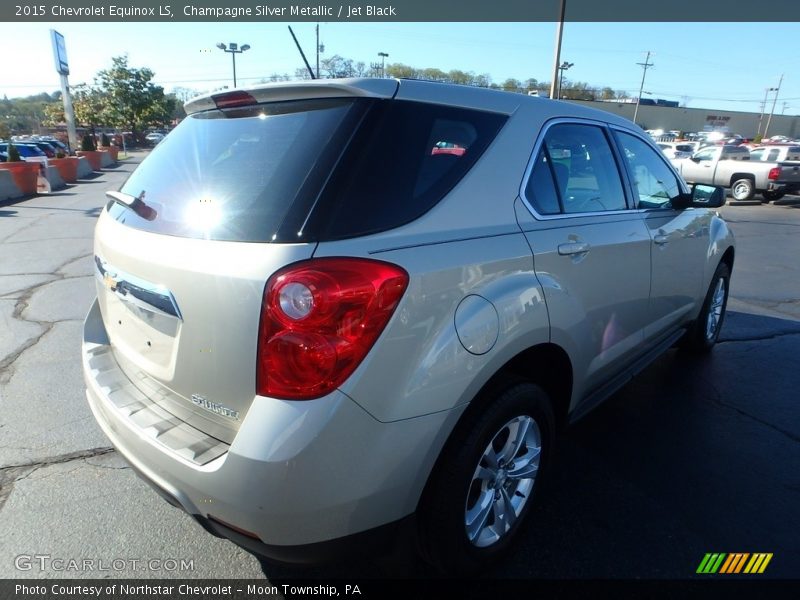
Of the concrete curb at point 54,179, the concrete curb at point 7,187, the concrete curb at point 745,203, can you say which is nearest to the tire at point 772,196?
the concrete curb at point 745,203

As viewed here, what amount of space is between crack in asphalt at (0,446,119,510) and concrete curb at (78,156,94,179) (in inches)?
968

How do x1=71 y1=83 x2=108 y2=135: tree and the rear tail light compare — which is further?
x1=71 y1=83 x2=108 y2=135: tree

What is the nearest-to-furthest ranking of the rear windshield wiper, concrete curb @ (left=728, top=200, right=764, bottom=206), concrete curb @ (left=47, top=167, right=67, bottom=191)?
the rear windshield wiper → concrete curb @ (left=47, top=167, right=67, bottom=191) → concrete curb @ (left=728, top=200, right=764, bottom=206)

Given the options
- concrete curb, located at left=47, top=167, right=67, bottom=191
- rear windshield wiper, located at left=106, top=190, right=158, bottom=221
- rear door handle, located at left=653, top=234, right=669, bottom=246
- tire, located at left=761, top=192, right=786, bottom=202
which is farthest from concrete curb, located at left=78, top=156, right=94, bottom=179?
tire, located at left=761, top=192, right=786, bottom=202

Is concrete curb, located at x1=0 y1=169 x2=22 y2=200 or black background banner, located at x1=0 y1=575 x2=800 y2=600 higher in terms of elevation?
black background banner, located at x1=0 y1=575 x2=800 y2=600

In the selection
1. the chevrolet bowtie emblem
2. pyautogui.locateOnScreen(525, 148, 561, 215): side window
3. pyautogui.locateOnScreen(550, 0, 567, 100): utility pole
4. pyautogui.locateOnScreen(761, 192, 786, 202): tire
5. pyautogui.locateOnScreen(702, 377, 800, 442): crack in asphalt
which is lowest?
pyautogui.locateOnScreen(761, 192, 786, 202): tire

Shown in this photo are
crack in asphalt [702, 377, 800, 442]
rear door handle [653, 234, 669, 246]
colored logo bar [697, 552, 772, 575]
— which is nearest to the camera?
colored logo bar [697, 552, 772, 575]

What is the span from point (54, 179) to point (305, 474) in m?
20.6

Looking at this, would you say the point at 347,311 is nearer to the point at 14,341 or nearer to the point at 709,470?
the point at 709,470

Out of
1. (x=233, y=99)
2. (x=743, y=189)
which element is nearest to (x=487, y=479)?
(x=233, y=99)

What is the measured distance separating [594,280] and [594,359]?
0.44 meters

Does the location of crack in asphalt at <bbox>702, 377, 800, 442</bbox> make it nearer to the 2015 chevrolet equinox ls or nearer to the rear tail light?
the 2015 chevrolet equinox ls

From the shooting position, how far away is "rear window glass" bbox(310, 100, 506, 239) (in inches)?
64.1

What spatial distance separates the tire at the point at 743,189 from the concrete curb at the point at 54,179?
23.1 m
